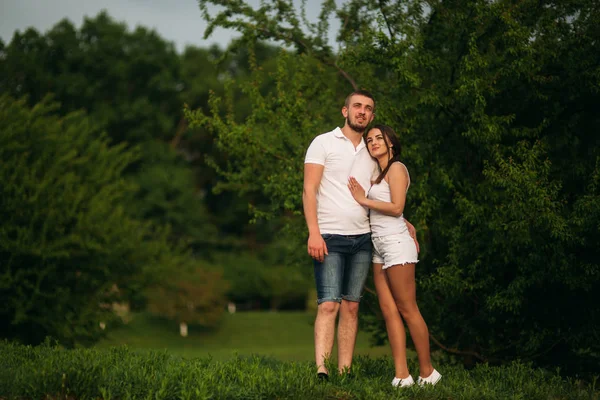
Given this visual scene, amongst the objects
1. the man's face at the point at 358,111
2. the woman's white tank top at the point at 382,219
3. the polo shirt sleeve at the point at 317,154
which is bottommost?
the woman's white tank top at the point at 382,219

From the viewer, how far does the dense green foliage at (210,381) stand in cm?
502

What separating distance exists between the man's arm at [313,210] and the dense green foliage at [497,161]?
8.87ft

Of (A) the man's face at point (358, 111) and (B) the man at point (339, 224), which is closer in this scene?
(B) the man at point (339, 224)

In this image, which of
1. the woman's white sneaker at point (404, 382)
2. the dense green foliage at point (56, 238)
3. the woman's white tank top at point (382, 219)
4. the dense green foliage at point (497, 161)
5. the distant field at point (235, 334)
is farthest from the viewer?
the distant field at point (235, 334)

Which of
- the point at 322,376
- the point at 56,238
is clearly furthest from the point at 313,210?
the point at 56,238

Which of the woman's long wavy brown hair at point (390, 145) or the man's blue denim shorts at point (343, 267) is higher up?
the woman's long wavy brown hair at point (390, 145)

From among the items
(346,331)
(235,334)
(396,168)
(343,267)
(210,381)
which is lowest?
(235,334)

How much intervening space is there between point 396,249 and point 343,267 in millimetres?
462

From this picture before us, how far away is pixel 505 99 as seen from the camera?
9469mm

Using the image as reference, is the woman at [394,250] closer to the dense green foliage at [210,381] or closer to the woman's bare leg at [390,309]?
the woman's bare leg at [390,309]

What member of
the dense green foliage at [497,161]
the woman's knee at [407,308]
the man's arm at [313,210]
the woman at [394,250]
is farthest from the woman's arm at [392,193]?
the dense green foliage at [497,161]

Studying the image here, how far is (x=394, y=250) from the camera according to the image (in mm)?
5910

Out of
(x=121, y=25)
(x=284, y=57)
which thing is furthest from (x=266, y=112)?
(x=121, y=25)

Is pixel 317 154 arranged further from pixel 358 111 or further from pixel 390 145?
pixel 390 145
